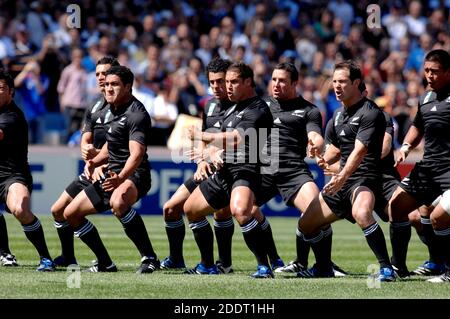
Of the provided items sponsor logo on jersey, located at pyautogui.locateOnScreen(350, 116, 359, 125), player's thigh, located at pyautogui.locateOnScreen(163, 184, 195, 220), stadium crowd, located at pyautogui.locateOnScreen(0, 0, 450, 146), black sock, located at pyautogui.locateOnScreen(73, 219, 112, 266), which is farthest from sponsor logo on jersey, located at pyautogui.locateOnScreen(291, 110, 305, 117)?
stadium crowd, located at pyautogui.locateOnScreen(0, 0, 450, 146)

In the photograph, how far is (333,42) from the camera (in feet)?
84.6

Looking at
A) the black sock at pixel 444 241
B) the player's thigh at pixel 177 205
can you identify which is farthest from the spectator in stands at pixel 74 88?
the black sock at pixel 444 241

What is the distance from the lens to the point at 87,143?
12734mm

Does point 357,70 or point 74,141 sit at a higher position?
point 357,70

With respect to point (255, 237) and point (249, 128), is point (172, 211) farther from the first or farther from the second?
point (249, 128)

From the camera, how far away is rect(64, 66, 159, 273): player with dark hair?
12125mm

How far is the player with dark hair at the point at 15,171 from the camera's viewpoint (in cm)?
1252

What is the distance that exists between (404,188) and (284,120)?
1.69 metres

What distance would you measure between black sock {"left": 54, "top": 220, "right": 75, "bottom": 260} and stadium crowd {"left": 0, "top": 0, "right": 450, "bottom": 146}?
28.3 ft

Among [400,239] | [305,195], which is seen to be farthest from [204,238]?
[400,239]

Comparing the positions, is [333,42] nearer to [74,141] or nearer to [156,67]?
[156,67]

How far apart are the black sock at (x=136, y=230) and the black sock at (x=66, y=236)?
641 millimetres

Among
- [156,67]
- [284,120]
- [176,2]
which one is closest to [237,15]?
[176,2]

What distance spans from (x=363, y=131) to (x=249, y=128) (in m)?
1.24
